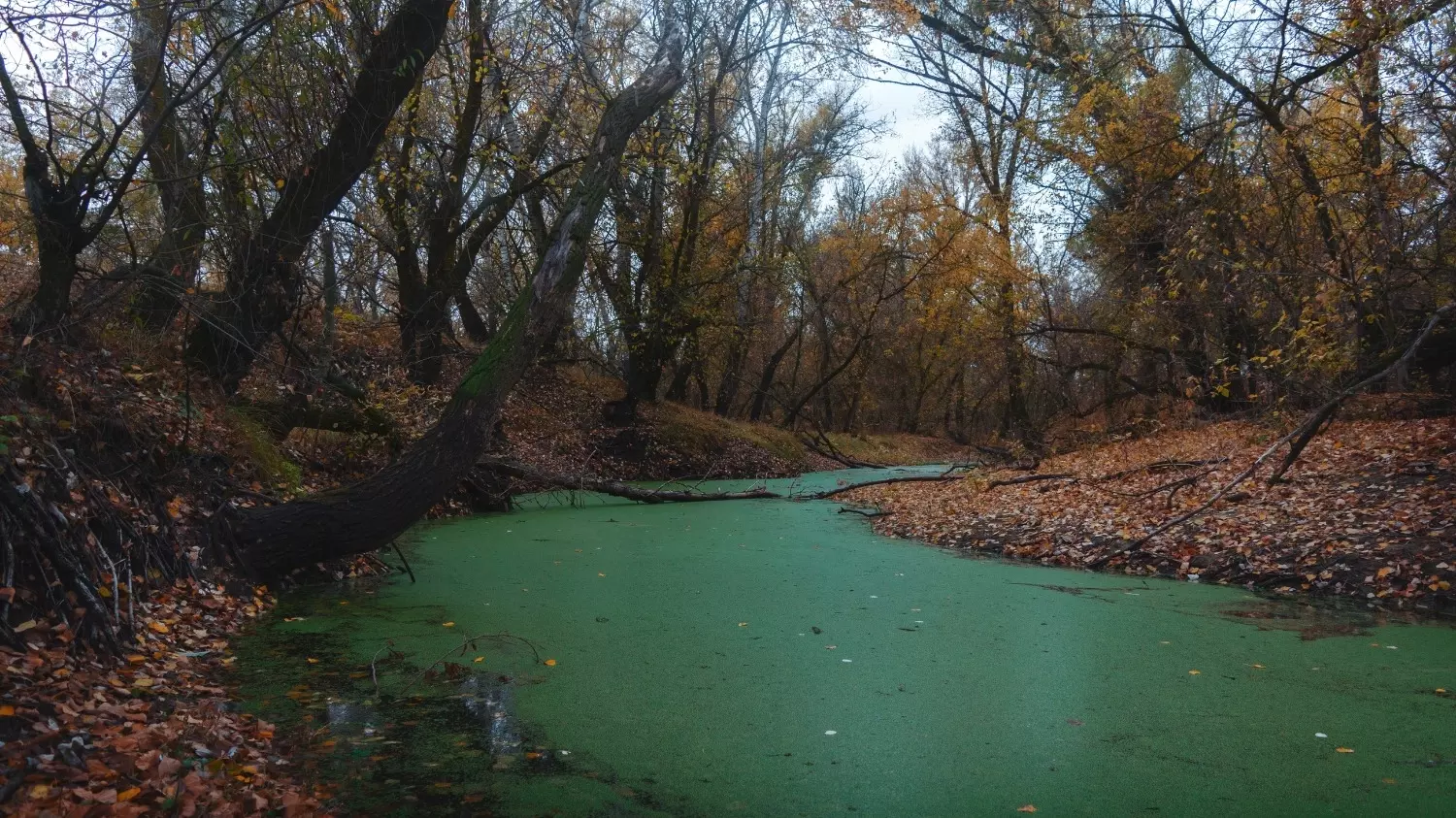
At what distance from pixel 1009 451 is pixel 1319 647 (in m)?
9.09

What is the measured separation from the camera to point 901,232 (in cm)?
2130

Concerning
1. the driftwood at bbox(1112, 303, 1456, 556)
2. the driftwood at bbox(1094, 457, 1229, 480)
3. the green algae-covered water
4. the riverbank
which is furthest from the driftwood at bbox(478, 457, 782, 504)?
the driftwood at bbox(1112, 303, 1456, 556)

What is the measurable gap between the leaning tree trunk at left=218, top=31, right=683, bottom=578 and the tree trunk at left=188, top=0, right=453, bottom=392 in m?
1.33

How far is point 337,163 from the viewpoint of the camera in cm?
646

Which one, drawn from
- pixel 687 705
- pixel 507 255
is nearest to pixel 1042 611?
pixel 687 705

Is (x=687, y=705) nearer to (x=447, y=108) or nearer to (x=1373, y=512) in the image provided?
(x=1373, y=512)

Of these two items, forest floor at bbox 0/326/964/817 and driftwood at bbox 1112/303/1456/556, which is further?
driftwood at bbox 1112/303/1456/556

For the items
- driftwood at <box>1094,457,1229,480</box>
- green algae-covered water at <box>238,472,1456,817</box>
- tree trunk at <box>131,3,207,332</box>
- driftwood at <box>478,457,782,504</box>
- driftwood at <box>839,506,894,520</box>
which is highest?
tree trunk at <box>131,3,207,332</box>

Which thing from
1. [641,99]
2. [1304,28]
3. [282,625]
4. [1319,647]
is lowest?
[282,625]

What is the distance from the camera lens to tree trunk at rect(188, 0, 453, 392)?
6.27 metres

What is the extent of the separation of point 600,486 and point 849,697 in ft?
25.5

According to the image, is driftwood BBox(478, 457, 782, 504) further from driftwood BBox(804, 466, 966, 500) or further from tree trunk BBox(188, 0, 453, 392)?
tree trunk BBox(188, 0, 453, 392)

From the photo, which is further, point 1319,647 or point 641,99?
point 641,99

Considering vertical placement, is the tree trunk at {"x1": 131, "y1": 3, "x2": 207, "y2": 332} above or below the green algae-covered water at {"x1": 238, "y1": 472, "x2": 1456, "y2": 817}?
above
